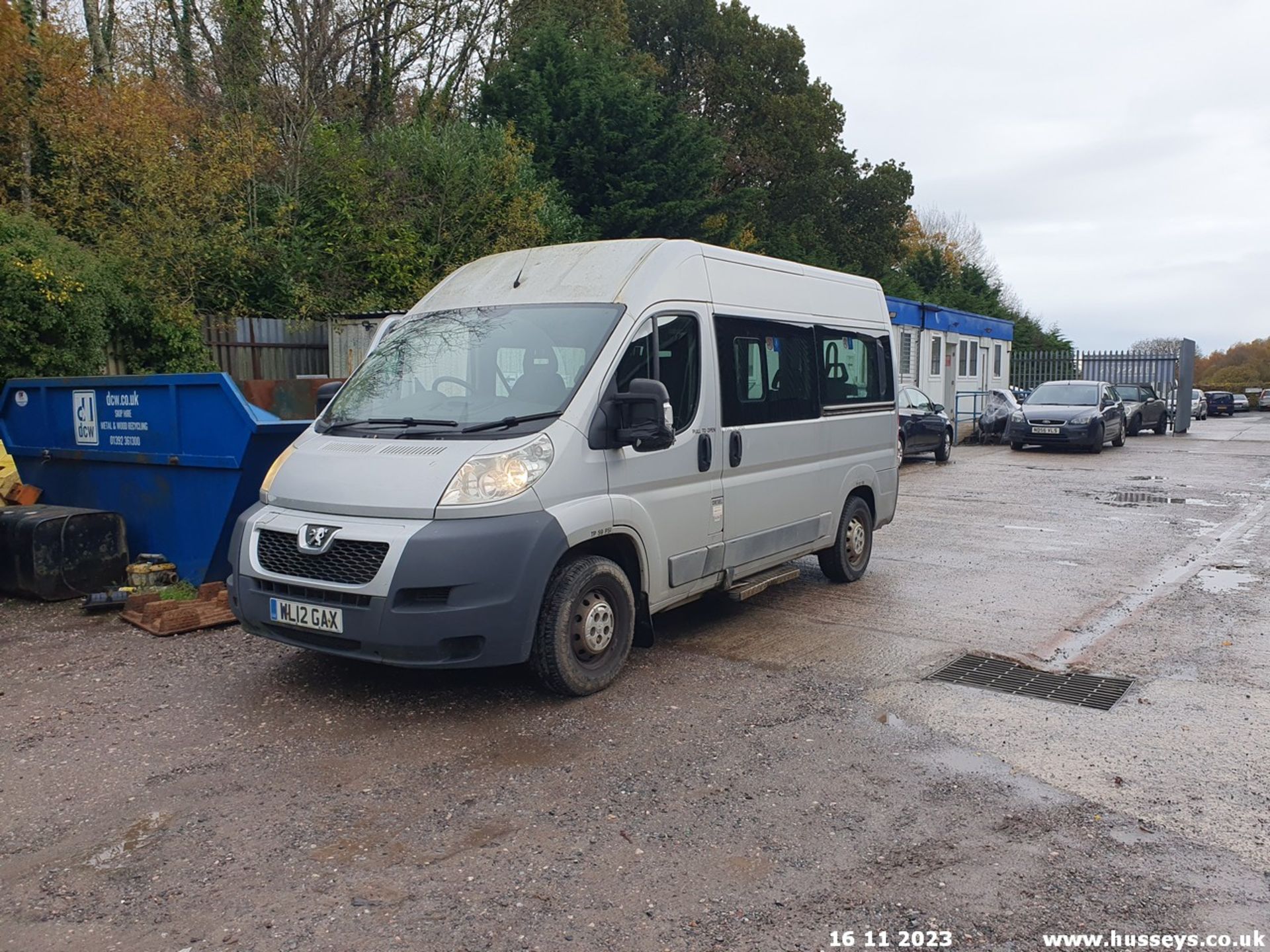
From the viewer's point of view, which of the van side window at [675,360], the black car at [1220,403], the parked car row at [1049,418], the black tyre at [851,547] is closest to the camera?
the van side window at [675,360]

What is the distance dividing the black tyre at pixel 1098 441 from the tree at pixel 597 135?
10761 millimetres

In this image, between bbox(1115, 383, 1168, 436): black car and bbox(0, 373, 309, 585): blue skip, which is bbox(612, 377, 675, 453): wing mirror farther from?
bbox(1115, 383, 1168, 436): black car

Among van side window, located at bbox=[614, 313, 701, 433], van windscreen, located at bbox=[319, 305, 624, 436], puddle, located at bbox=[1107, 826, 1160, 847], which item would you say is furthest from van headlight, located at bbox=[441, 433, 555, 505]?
puddle, located at bbox=[1107, 826, 1160, 847]

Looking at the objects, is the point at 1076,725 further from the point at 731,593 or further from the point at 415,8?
the point at 415,8

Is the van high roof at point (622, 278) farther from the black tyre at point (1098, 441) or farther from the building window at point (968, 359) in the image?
the building window at point (968, 359)

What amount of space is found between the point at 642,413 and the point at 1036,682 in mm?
2821

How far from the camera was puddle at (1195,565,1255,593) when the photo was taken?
859 centimetres

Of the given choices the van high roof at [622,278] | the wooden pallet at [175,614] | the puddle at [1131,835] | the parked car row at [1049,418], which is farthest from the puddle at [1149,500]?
the wooden pallet at [175,614]

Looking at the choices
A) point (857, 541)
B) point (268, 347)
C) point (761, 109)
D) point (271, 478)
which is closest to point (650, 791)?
point (271, 478)

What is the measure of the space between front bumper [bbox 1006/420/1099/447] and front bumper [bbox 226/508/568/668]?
20099 millimetres

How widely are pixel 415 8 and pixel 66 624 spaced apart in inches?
781

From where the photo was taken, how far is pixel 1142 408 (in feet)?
96.6

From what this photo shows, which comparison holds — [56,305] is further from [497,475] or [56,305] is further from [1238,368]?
[1238,368]

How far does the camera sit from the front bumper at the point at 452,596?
16.1 ft
